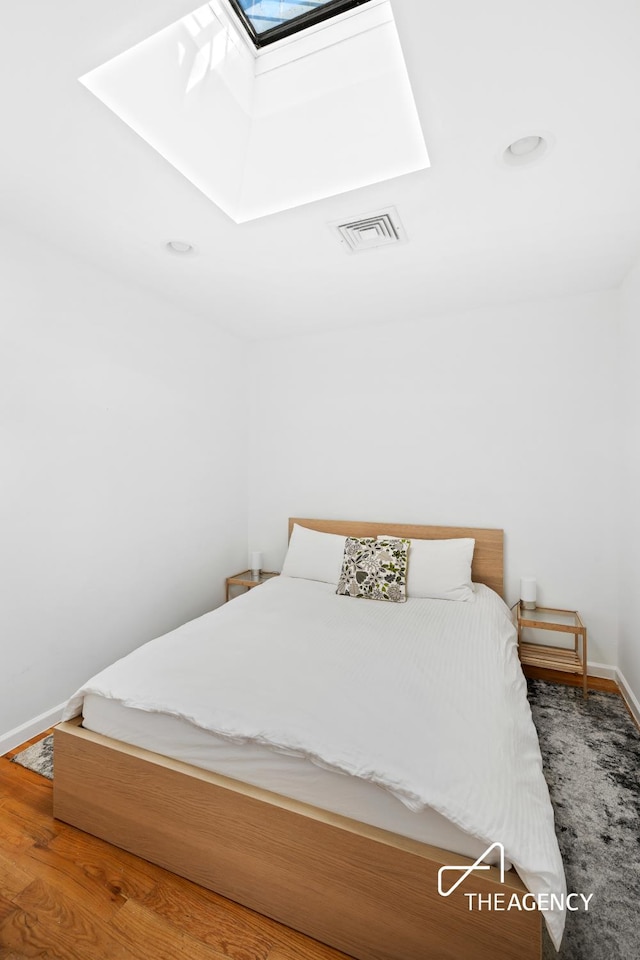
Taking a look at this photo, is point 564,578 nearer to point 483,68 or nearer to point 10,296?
point 483,68

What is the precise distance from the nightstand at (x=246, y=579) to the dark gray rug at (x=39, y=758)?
1.52m

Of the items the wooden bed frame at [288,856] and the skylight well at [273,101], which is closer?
the wooden bed frame at [288,856]

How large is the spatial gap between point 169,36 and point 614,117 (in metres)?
1.46

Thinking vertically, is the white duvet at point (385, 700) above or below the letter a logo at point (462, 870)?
above

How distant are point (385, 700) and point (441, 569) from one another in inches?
52.5

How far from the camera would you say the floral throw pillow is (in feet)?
8.61

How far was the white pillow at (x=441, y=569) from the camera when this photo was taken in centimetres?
262

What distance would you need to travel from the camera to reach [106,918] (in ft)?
4.15

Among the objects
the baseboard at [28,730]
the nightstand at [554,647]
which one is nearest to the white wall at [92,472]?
the baseboard at [28,730]

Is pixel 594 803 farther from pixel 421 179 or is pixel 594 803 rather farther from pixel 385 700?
pixel 421 179

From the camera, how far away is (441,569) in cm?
268

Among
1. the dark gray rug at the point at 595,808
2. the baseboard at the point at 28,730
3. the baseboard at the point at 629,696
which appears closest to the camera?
the dark gray rug at the point at 595,808
